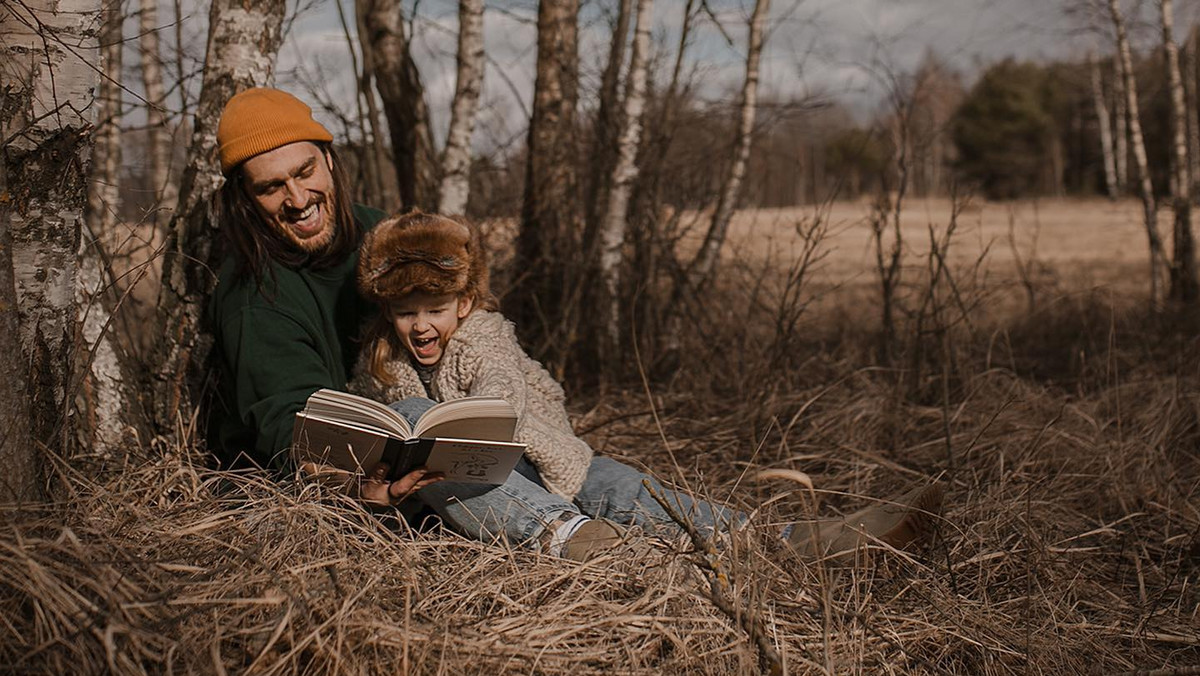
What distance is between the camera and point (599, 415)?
501cm

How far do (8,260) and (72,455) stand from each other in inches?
31.7

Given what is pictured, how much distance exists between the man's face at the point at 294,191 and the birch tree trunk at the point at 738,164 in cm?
350

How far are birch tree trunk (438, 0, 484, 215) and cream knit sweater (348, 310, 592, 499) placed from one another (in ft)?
7.68

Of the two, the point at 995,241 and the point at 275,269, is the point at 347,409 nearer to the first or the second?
the point at 275,269

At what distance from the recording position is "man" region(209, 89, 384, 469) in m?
2.89

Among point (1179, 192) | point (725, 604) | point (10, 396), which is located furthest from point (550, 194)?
point (1179, 192)

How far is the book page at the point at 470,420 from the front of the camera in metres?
2.49

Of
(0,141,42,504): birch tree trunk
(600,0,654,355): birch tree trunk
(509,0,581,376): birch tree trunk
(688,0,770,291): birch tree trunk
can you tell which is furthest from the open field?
(0,141,42,504): birch tree trunk

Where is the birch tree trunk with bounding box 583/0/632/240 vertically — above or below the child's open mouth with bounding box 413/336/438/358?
above

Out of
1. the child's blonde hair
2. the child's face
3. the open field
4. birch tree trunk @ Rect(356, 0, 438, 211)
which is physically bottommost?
the open field

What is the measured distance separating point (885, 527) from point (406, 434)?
145cm

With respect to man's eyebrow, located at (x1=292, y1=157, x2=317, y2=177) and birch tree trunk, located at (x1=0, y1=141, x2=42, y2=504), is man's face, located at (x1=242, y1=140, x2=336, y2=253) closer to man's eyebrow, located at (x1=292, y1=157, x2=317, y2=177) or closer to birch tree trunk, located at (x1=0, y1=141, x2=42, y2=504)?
man's eyebrow, located at (x1=292, y1=157, x2=317, y2=177)

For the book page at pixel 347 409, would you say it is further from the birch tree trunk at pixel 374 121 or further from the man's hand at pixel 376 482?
the birch tree trunk at pixel 374 121

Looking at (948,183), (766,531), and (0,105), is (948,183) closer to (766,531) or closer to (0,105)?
(766,531)
